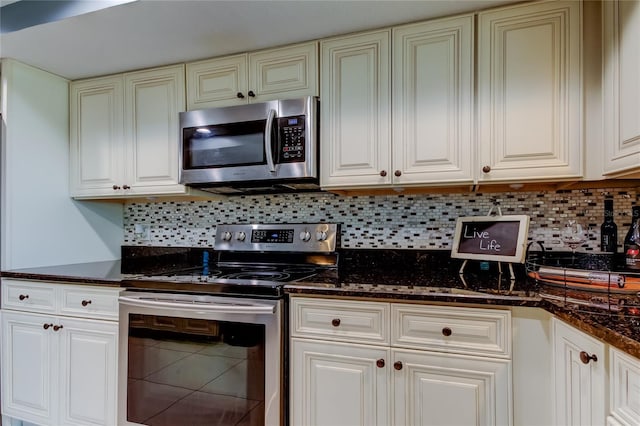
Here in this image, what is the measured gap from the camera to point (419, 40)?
1641 mm

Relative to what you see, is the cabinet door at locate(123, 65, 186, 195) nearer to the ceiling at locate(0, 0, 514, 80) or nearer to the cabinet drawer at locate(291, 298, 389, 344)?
the ceiling at locate(0, 0, 514, 80)

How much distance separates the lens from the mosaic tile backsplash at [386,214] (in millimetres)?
1690

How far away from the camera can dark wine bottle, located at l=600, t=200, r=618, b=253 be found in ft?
5.31

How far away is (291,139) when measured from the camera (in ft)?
5.86

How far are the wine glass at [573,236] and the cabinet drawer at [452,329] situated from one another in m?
0.72

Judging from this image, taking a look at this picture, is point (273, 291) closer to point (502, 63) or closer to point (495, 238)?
point (495, 238)

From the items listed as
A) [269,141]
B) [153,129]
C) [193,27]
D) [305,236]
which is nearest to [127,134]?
[153,129]

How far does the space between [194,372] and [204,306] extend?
0.31 metres

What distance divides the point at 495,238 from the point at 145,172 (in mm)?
1899

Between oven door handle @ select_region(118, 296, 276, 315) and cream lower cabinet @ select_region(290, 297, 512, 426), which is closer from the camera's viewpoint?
cream lower cabinet @ select_region(290, 297, 512, 426)

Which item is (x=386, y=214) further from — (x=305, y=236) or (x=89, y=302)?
(x=89, y=302)

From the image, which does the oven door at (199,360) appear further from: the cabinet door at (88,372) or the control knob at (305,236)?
the control knob at (305,236)

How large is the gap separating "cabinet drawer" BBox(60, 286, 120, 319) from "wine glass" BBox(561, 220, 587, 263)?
2151 mm

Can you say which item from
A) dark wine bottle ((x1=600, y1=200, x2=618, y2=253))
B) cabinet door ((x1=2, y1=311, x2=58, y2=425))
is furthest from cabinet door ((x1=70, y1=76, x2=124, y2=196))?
dark wine bottle ((x1=600, y1=200, x2=618, y2=253))
